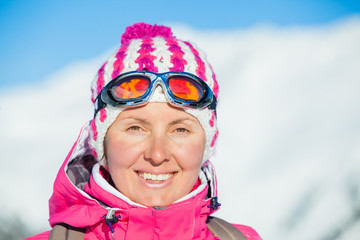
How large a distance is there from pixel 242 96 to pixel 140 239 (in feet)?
22.0

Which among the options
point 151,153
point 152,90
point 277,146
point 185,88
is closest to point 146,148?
point 151,153

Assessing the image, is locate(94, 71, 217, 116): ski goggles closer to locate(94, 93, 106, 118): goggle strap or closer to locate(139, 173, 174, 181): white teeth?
locate(94, 93, 106, 118): goggle strap

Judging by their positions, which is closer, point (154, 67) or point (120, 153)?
point (120, 153)

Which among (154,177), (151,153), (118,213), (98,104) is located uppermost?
(98,104)

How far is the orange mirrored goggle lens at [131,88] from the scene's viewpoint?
6.82 feet

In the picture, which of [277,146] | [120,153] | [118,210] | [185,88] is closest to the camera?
[118,210]

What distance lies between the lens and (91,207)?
2018 mm

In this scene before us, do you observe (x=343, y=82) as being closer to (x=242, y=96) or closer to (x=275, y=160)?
(x=242, y=96)

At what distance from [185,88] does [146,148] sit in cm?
46

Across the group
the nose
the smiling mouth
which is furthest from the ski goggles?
the smiling mouth

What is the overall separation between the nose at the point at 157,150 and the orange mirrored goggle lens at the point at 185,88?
0.29 metres

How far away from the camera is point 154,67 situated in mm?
2146

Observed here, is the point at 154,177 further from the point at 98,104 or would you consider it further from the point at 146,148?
the point at 98,104

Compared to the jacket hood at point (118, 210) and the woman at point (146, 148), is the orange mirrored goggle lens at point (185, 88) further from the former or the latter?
the jacket hood at point (118, 210)
